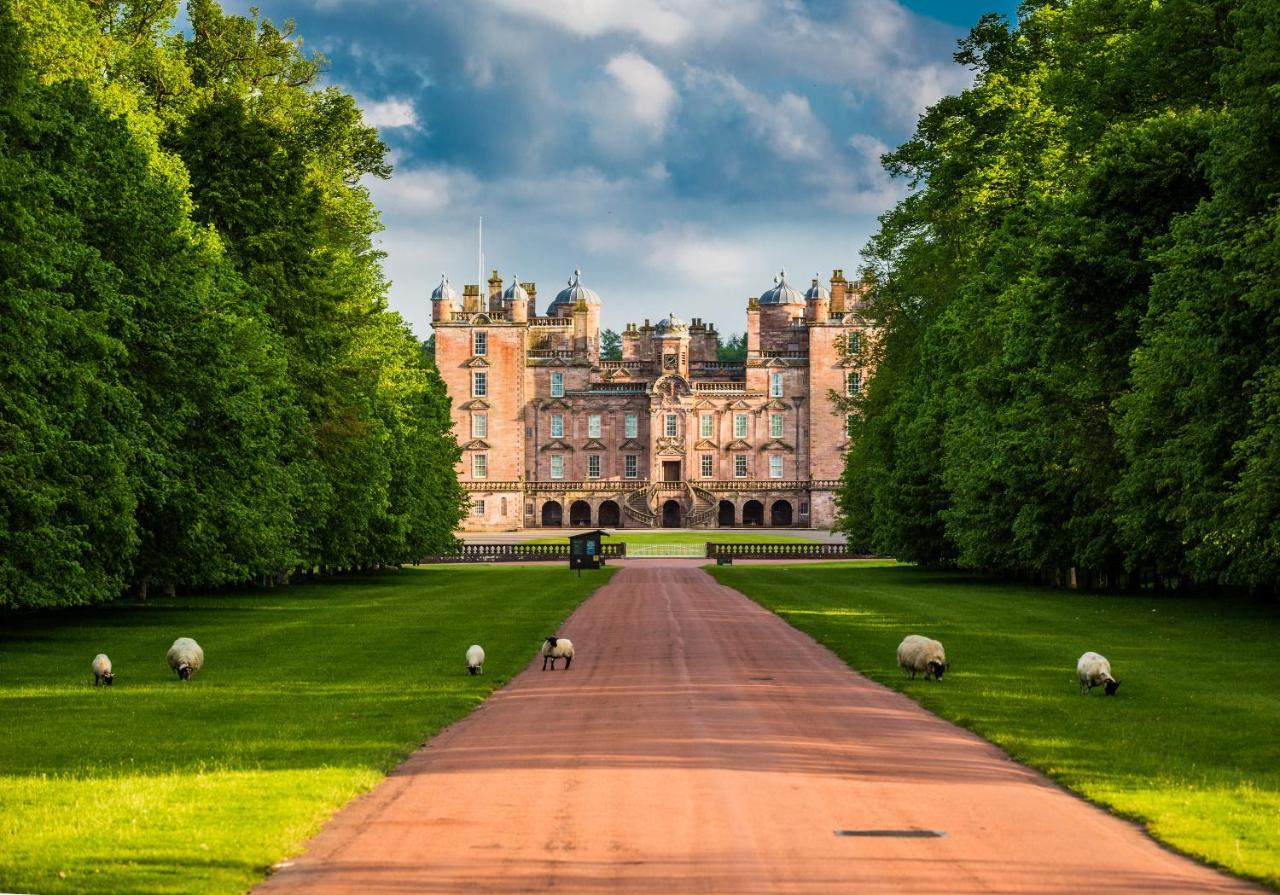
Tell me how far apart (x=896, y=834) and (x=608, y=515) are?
387 feet

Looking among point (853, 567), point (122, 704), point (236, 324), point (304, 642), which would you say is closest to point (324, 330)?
point (236, 324)

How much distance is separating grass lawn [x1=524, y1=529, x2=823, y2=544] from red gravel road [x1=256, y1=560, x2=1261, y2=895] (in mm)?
79150

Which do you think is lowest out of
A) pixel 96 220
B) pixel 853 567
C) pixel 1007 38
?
pixel 853 567

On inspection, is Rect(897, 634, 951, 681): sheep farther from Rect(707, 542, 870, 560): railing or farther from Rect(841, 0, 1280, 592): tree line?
Rect(707, 542, 870, 560): railing

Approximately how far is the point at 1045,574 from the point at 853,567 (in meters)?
18.8

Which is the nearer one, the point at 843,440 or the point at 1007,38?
the point at 1007,38

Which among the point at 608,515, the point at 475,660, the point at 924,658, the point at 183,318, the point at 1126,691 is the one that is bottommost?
the point at 1126,691

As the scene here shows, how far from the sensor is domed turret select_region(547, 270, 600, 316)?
458ft

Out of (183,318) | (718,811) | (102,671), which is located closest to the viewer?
(718,811)

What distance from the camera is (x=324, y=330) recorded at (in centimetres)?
4778

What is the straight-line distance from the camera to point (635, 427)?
5162 inches

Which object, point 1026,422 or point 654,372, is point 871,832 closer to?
point 1026,422

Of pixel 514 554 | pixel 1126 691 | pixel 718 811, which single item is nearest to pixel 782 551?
pixel 514 554

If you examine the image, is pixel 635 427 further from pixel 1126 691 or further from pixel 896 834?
pixel 896 834
